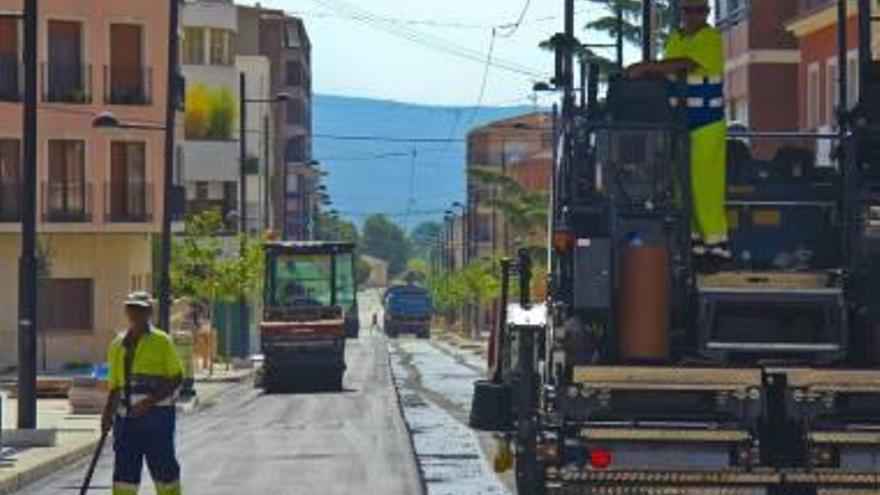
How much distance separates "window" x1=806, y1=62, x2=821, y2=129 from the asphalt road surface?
12814mm

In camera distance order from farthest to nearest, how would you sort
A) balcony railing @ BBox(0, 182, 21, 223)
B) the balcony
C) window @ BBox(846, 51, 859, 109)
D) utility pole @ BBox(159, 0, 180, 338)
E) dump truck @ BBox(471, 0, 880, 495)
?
1. balcony railing @ BBox(0, 182, 21, 223)
2. the balcony
3. utility pole @ BBox(159, 0, 180, 338)
4. window @ BBox(846, 51, 859, 109)
5. dump truck @ BBox(471, 0, 880, 495)

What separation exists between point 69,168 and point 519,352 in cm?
5946

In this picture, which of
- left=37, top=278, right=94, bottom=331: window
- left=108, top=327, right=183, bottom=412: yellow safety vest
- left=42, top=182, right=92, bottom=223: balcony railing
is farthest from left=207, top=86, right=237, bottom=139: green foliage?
left=108, top=327, right=183, bottom=412: yellow safety vest

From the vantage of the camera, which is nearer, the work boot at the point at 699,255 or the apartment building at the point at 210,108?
the work boot at the point at 699,255

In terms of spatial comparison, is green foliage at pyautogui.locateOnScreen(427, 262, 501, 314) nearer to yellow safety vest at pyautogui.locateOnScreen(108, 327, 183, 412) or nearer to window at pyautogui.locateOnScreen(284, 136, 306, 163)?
window at pyautogui.locateOnScreen(284, 136, 306, 163)

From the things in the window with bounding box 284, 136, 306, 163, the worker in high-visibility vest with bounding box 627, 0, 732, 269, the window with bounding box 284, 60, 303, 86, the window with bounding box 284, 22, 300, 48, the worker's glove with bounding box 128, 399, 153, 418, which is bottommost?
the worker's glove with bounding box 128, 399, 153, 418

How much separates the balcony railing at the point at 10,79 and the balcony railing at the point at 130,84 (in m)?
4.36

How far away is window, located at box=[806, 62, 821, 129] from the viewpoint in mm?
57344

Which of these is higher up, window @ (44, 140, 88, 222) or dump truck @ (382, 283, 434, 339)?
window @ (44, 140, 88, 222)

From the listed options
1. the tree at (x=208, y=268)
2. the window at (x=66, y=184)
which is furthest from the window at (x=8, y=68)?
the tree at (x=208, y=268)

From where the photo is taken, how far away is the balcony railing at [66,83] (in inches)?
2886

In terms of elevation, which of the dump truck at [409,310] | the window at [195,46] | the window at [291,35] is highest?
the window at [291,35]

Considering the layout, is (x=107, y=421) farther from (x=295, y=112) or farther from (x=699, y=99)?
(x=295, y=112)

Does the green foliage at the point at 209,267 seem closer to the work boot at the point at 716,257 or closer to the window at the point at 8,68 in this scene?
the window at the point at 8,68
